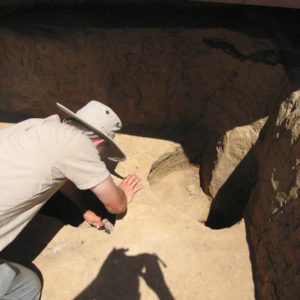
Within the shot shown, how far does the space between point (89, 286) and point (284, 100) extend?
5.72ft

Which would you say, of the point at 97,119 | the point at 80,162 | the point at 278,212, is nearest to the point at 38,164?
the point at 80,162

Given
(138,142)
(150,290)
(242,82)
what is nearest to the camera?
(150,290)

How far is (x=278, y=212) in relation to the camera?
2.15 metres

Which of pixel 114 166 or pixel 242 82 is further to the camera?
pixel 114 166

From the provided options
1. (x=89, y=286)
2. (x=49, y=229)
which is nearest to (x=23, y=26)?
(x=49, y=229)

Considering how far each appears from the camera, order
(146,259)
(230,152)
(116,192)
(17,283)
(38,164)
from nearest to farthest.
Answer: (38,164) → (17,283) → (116,192) → (146,259) → (230,152)

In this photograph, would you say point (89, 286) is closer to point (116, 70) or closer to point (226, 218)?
point (226, 218)

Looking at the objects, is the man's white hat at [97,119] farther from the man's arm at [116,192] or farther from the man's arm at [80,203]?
the man's arm at [80,203]

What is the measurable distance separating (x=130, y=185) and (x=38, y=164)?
936 millimetres

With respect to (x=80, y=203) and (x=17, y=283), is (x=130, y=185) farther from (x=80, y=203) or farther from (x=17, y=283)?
(x=17, y=283)

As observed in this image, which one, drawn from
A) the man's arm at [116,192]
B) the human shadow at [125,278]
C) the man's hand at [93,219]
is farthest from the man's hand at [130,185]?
the human shadow at [125,278]

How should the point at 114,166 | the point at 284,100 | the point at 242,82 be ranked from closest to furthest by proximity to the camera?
the point at 284,100 < the point at 242,82 < the point at 114,166

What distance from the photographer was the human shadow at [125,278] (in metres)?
2.20

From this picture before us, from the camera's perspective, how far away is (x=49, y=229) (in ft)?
8.35
